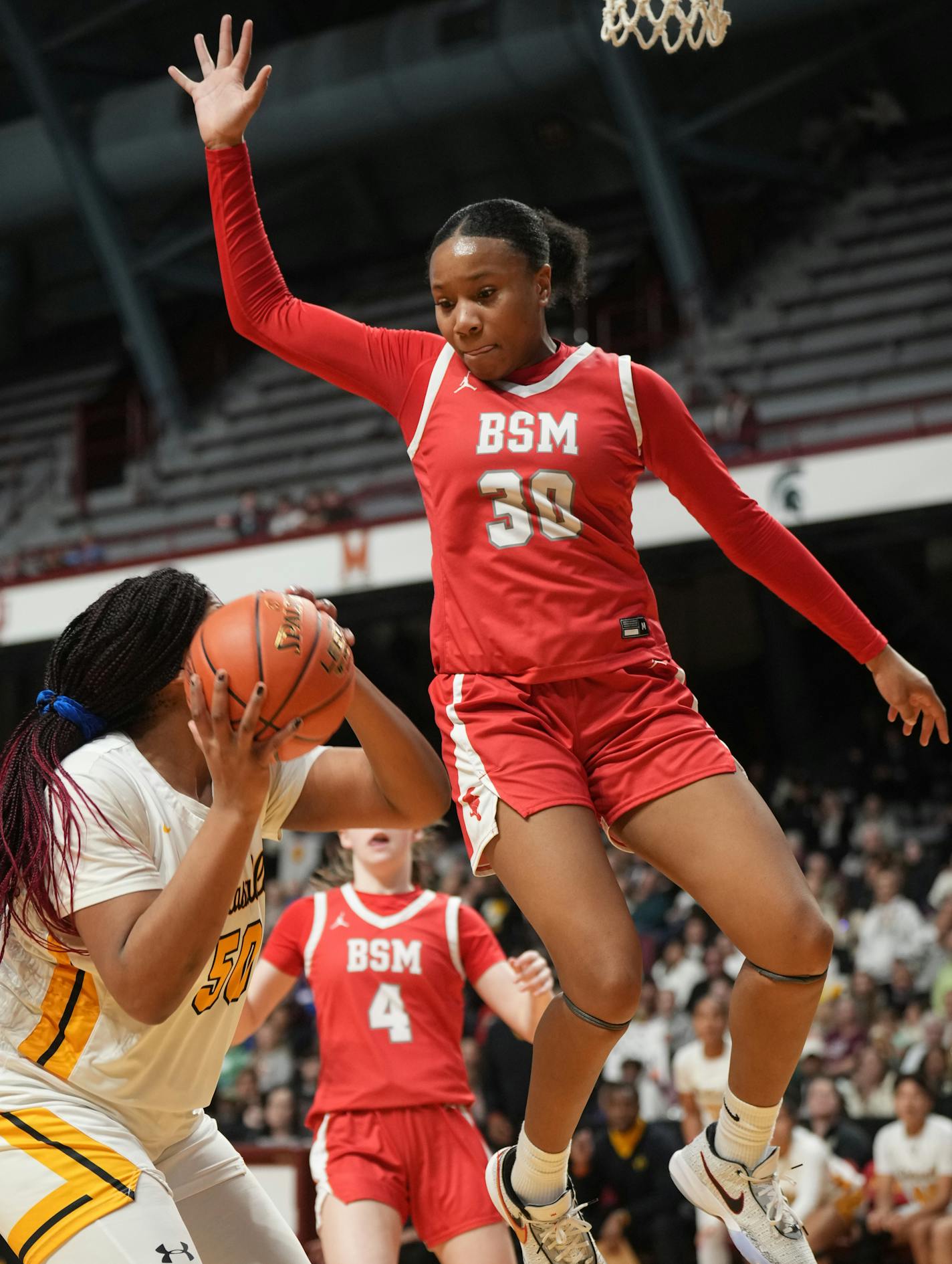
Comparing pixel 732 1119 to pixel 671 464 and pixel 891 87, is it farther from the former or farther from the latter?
pixel 891 87

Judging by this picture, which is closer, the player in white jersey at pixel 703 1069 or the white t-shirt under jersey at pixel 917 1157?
the white t-shirt under jersey at pixel 917 1157

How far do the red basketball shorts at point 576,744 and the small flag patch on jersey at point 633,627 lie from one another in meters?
0.07

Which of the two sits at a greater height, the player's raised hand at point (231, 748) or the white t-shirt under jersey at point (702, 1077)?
the player's raised hand at point (231, 748)

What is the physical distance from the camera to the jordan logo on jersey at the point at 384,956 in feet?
17.1

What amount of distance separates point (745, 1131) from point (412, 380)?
6.23 ft

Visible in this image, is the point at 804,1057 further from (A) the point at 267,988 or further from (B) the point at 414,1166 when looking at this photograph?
(A) the point at 267,988

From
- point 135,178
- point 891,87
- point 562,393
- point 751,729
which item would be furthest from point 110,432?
point 562,393

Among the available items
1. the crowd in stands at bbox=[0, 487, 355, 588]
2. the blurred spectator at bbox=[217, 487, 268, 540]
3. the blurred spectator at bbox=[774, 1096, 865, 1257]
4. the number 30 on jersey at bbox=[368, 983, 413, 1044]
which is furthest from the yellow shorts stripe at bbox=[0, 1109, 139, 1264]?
the blurred spectator at bbox=[217, 487, 268, 540]

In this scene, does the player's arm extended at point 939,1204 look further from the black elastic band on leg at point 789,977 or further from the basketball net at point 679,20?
the basketball net at point 679,20

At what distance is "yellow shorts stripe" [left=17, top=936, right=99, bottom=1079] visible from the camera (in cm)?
278

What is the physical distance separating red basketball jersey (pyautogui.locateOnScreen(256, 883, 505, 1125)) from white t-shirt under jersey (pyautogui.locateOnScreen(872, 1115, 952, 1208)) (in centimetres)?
318

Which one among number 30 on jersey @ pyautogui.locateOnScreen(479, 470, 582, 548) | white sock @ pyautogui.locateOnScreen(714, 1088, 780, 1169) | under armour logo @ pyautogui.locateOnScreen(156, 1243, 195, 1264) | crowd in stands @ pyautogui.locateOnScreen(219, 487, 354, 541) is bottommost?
white sock @ pyautogui.locateOnScreen(714, 1088, 780, 1169)

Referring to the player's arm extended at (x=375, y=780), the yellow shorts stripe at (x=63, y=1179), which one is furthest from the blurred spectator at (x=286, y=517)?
the yellow shorts stripe at (x=63, y=1179)

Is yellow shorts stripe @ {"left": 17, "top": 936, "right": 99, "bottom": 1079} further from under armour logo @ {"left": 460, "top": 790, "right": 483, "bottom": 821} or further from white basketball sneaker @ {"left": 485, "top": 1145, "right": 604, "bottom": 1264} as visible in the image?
white basketball sneaker @ {"left": 485, "top": 1145, "right": 604, "bottom": 1264}
